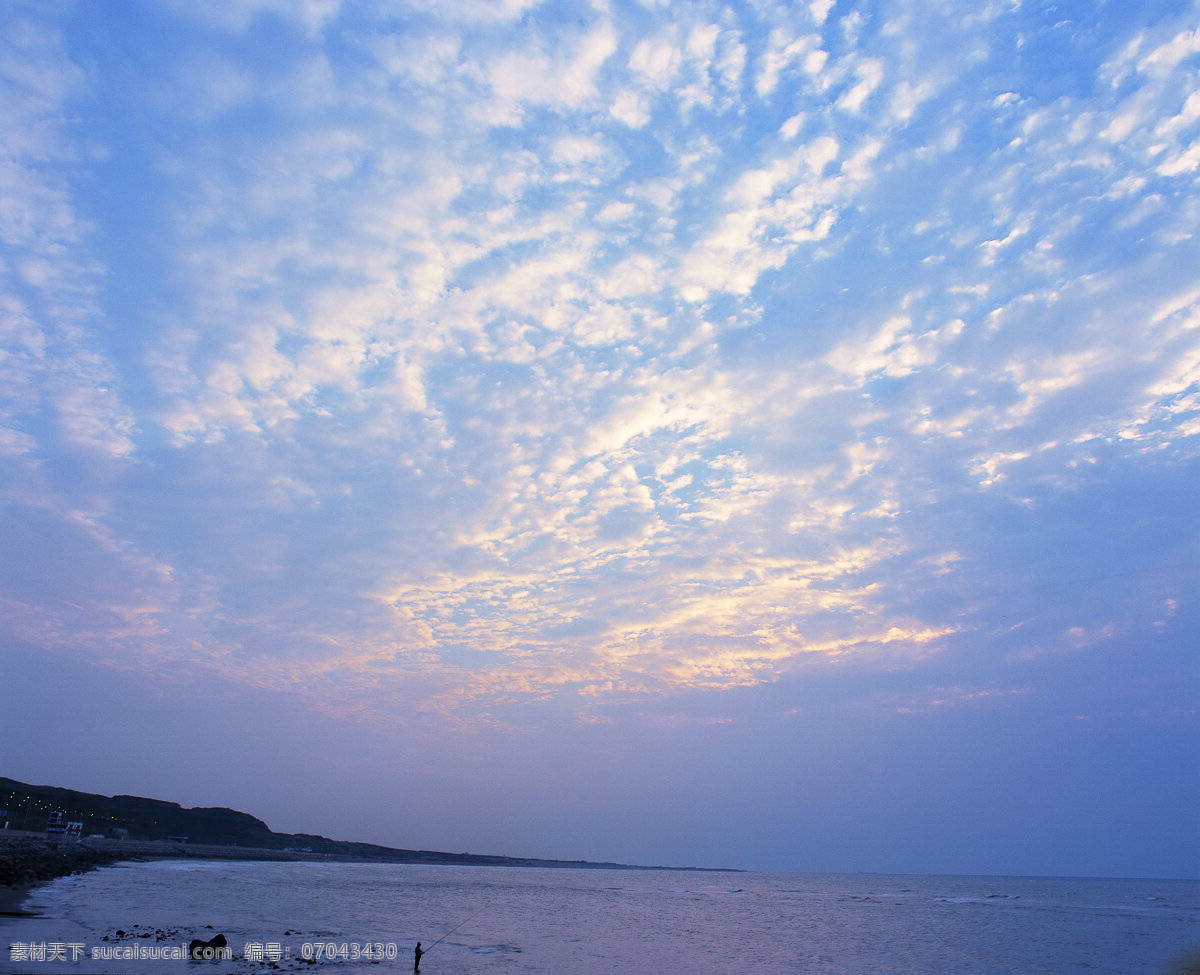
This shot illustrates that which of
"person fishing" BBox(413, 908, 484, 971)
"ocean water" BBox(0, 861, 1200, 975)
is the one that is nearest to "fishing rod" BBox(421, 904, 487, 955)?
"person fishing" BBox(413, 908, 484, 971)

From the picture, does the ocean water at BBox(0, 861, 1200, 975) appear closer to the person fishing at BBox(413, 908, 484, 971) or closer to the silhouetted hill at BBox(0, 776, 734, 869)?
the person fishing at BBox(413, 908, 484, 971)

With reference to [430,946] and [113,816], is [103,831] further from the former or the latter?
[430,946]

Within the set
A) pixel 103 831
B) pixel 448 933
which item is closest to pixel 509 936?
pixel 448 933

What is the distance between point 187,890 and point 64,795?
478 feet

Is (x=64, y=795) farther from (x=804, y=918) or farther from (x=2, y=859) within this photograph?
(x=804, y=918)

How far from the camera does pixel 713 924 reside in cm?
5716

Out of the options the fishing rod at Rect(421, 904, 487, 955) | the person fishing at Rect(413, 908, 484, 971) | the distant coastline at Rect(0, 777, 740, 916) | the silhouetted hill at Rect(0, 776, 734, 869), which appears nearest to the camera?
the person fishing at Rect(413, 908, 484, 971)

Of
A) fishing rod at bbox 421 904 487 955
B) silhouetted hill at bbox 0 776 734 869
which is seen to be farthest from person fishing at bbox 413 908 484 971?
silhouetted hill at bbox 0 776 734 869

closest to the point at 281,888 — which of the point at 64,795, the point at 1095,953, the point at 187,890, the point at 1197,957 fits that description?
→ the point at 187,890

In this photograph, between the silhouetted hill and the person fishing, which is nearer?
the person fishing

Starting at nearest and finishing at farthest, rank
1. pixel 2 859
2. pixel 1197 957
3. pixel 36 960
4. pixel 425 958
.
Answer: pixel 36 960, pixel 425 958, pixel 1197 957, pixel 2 859

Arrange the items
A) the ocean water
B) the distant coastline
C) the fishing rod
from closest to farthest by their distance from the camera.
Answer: the ocean water < the fishing rod < the distant coastline

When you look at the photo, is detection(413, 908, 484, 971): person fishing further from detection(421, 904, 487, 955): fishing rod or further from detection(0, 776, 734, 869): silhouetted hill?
detection(0, 776, 734, 869): silhouetted hill

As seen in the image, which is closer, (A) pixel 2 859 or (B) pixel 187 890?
(A) pixel 2 859
